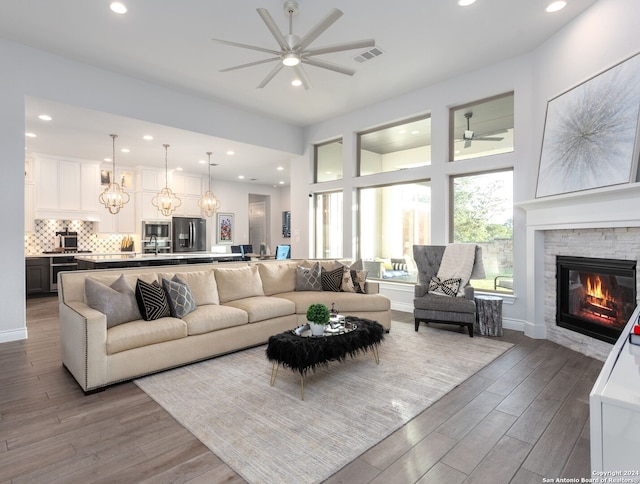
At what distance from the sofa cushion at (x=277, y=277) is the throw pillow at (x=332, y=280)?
44cm

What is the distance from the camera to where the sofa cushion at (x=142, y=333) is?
290cm

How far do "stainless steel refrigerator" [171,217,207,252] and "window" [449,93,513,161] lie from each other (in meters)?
Result: 6.62

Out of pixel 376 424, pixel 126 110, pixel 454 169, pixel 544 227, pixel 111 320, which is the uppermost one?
pixel 126 110

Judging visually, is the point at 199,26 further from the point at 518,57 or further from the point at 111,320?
the point at 518,57

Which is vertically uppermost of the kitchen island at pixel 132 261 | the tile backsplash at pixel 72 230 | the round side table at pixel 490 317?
the tile backsplash at pixel 72 230

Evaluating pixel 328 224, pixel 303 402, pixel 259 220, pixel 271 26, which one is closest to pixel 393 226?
pixel 328 224

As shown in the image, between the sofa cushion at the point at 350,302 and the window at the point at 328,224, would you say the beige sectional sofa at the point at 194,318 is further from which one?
the window at the point at 328,224

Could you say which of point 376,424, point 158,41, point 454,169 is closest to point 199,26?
point 158,41

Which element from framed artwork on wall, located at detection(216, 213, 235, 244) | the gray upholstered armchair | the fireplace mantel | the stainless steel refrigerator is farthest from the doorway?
the fireplace mantel

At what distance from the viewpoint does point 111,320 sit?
307 cm

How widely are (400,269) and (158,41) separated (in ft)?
16.0

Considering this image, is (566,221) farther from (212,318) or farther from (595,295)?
(212,318)

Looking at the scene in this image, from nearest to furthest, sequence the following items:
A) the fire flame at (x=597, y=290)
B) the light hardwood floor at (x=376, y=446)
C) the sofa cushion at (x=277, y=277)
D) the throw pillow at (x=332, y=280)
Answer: the light hardwood floor at (x=376, y=446) < the fire flame at (x=597, y=290) < the sofa cushion at (x=277, y=277) < the throw pillow at (x=332, y=280)

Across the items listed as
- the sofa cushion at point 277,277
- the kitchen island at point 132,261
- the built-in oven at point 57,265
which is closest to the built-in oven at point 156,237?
the built-in oven at point 57,265
